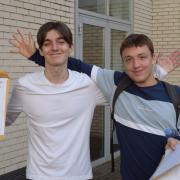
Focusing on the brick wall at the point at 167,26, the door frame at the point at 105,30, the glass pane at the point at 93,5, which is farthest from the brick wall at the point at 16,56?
the brick wall at the point at 167,26

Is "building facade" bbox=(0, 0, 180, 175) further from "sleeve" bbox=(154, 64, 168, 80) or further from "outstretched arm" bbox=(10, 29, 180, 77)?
"sleeve" bbox=(154, 64, 168, 80)

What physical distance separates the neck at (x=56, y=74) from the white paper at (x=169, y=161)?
879 mm

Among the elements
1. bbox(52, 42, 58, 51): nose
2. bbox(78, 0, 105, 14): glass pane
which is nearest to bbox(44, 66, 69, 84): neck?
bbox(52, 42, 58, 51): nose

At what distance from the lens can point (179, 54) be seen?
341cm

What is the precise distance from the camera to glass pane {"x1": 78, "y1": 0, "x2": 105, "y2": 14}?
7.07 m

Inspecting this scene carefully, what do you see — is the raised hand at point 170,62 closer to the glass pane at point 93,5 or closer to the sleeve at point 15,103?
the sleeve at point 15,103

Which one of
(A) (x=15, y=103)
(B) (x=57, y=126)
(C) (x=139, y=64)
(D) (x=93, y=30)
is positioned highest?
(D) (x=93, y=30)

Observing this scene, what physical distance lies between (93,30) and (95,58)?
48 centimetres

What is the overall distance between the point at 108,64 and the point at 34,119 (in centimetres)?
511

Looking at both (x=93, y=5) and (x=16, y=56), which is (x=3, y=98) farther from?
→ (x=93, y=5)

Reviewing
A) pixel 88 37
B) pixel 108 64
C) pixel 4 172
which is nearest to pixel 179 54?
pixel 4 172

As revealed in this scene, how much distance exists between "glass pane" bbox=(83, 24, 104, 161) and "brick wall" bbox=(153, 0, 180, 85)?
2.54 meters

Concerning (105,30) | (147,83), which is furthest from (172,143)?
(105,30)

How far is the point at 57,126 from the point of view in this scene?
289 cm
